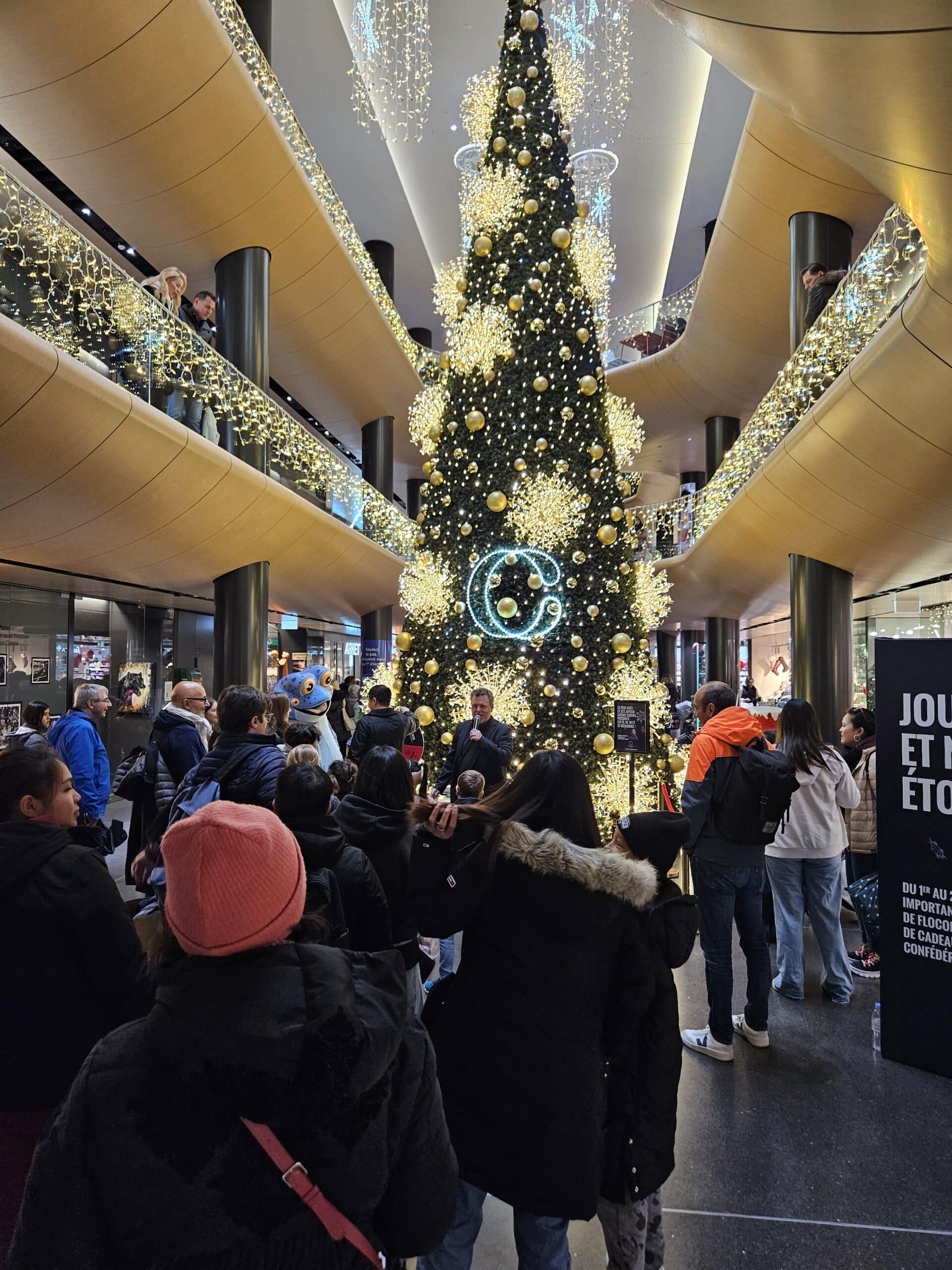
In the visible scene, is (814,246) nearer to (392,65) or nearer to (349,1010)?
(392,65)

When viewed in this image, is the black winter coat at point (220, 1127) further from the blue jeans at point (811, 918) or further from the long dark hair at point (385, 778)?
the blue jeans at point (811, 918)

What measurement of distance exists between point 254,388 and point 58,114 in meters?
3.34

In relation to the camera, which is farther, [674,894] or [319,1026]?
[674,894]

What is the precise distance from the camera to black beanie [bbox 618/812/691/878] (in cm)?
211

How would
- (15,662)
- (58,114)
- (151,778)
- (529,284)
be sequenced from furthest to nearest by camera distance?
(15,662), (58,114), (529,284), (151,778)

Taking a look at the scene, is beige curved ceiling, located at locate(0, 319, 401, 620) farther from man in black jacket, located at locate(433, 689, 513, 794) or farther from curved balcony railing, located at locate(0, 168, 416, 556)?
man in black jacket, located at locate(433, 689, 513, 794)

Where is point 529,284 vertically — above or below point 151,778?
above

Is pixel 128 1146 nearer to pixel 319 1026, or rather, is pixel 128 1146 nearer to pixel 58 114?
pixel 319 1026

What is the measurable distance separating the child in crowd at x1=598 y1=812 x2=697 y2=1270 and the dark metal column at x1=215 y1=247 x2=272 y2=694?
8.95 m

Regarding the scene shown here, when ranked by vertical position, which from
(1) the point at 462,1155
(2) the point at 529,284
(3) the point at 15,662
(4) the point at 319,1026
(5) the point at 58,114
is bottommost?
(1) the point at 462,1155

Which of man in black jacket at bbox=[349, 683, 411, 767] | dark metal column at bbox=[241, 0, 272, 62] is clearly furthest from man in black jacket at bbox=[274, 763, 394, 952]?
dark metal column at bbox=[241, 0, 272, 62]

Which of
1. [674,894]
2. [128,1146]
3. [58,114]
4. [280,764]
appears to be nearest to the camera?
[128,1146]

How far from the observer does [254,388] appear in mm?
9914

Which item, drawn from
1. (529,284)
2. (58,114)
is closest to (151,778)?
(529,284)
